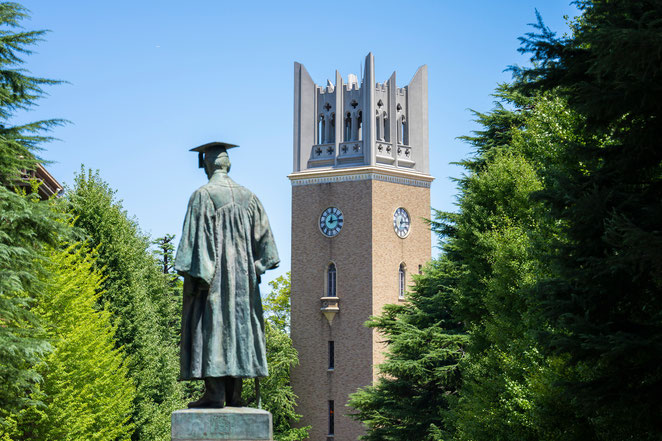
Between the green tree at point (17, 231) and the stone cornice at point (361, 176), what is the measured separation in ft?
119

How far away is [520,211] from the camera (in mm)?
26469

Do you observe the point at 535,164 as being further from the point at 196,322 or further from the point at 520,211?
the point at 196,322

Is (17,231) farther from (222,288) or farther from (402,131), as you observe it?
(402,131)

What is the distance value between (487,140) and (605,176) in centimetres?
2385

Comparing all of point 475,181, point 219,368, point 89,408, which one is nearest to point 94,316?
point 89,408

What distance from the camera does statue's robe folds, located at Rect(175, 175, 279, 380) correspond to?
9.28m

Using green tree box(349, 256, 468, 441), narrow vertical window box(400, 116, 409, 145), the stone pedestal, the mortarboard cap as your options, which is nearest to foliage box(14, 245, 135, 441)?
green tree box(349, 256, 468, 441)

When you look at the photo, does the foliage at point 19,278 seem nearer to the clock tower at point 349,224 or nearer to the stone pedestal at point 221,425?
the stone pedestal at point 221,425

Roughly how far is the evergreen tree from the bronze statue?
3798 mm

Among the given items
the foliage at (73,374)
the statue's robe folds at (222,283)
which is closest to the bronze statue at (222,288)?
the statue's robe folds at (222,283)

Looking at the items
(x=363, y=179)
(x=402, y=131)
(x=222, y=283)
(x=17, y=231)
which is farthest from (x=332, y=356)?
(x=222, y=283)

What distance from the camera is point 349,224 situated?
54531 millimetres

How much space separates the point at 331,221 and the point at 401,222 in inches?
160

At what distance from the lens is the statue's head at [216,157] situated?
9.94m
